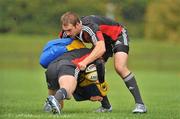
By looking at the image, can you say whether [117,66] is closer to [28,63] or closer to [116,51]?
[116,51]

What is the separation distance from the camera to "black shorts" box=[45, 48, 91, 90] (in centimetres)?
1002

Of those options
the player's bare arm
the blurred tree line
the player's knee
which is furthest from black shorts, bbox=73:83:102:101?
the blurred tree line

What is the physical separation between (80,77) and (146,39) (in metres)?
51.7

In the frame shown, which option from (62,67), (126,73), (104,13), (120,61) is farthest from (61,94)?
(104,13)

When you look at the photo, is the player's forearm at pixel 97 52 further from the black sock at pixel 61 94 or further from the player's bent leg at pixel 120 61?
the black sock at pixel 61 94

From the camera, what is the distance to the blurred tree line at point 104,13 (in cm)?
4784

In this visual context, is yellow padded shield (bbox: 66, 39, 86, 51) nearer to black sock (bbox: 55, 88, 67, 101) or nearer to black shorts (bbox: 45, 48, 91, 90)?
black shorts (bbox: 45, 48, 91, 90)

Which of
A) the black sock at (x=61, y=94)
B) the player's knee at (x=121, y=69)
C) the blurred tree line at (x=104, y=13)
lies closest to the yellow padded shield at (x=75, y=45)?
the player's knee at (x=121, y=69)

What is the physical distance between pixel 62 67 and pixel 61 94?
1.92 feet

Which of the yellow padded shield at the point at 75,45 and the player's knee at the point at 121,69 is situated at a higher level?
the yellow padded shield at the point at 75,45

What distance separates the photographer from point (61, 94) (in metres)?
9.62

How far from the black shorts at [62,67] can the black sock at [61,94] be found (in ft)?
1.12

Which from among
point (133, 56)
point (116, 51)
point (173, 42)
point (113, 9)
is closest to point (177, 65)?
point (133, 56)

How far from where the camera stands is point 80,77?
34.2 feet
